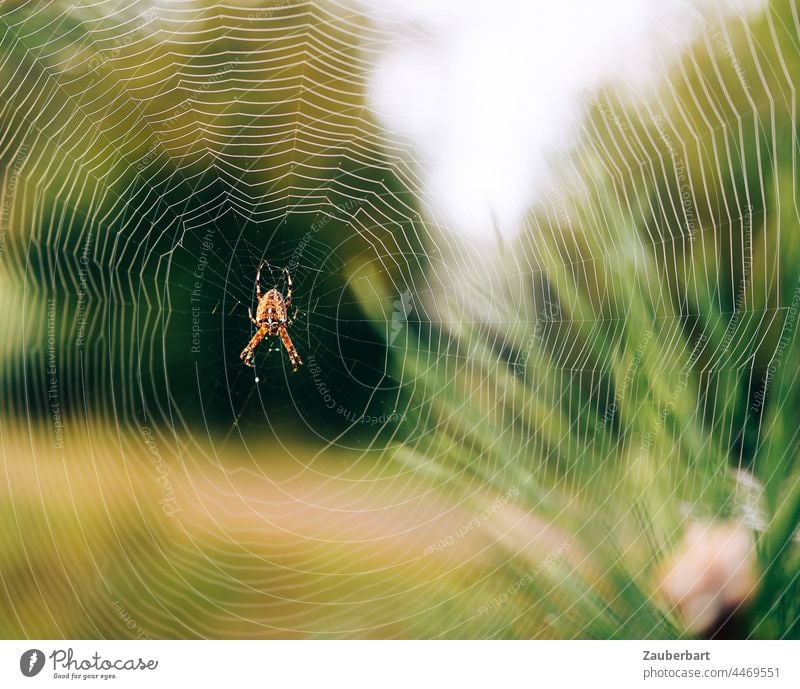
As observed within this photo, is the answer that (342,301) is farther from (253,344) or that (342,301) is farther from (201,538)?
(201,538)

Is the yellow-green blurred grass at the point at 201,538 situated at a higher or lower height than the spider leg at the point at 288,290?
lower

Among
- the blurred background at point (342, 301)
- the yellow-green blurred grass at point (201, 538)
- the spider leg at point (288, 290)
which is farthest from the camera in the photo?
the spider leg at point (288, 290)

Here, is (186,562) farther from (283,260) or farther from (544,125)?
(544,125)

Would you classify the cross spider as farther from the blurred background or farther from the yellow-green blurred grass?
the yellow-green blurred grass

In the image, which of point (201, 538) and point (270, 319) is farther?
point (270, 319)

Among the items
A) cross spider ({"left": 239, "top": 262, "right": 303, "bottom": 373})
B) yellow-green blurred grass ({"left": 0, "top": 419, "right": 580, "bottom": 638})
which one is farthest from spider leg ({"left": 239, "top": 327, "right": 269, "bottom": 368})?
yellow-green blurred grass ({"left": 0, "top": 419, "right": 580, "bottom": 638})

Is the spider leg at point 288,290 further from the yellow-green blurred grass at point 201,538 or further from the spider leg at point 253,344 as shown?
the yellow-green blurred grass at point 201,538

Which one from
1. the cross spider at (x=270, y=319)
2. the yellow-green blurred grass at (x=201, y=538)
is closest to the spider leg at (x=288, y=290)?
the cross spider at (x=270, y=319)

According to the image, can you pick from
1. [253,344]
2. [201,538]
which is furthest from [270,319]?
[201,538]
